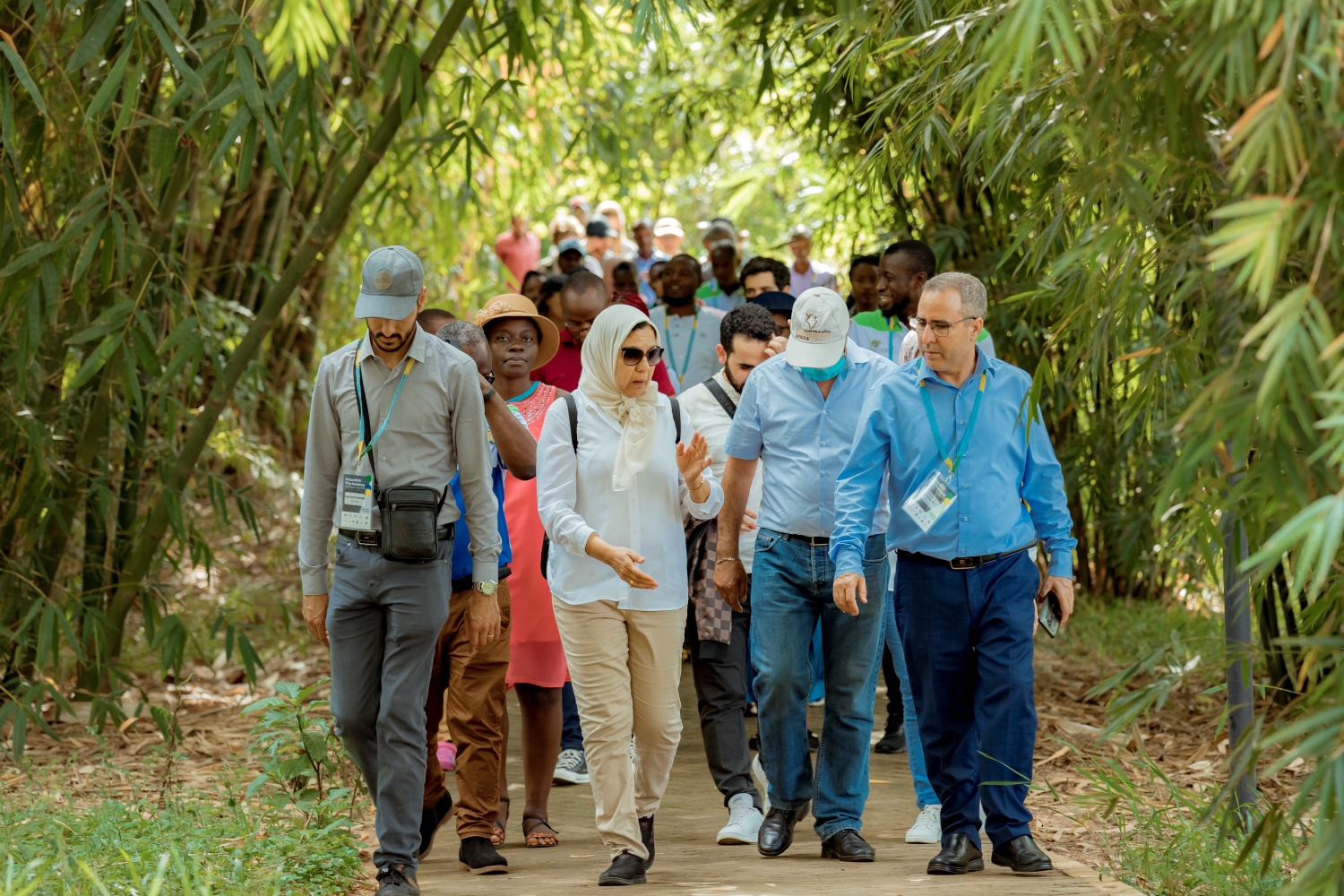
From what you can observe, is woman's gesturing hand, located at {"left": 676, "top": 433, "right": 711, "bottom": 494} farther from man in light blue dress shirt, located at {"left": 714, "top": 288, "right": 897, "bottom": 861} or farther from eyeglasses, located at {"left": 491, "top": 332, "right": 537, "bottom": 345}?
eyeglasses, located at {"left": 491, "top": 332, "right": 537, "bottom": 345}

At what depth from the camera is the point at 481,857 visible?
14.7 feet

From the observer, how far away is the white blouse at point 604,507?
14.1 feet

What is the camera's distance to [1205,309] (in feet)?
10.7

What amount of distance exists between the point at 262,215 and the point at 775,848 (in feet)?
21.3

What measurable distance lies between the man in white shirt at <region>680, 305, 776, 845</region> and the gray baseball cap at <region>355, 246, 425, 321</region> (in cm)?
124

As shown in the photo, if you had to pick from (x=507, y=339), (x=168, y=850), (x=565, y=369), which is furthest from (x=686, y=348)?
(x=168, y=850)

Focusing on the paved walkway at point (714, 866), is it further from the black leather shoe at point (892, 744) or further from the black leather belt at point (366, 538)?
the black leather belt at point (366, 538)

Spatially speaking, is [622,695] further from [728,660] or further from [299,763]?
[299,763]

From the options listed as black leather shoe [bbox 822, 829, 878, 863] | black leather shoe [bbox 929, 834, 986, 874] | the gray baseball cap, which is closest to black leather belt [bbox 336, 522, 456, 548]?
the gray baseball cap

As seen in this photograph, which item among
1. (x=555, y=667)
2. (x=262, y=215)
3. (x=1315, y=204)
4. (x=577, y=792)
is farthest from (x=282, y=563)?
(x=1315, y=204)

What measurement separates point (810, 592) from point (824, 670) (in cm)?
24

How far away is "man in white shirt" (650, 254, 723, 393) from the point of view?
24.0 feet

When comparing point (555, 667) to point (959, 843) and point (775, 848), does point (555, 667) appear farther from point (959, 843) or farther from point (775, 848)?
point (959, 843)

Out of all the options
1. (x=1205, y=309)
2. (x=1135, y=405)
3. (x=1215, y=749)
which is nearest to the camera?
(x=1205, y=309)
